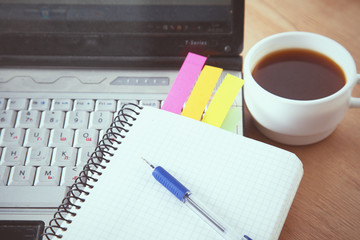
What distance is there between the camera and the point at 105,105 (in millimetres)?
473

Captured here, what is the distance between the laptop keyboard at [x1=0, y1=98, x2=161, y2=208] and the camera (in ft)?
1.38

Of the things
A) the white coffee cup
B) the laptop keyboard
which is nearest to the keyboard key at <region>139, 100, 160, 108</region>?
A: the laptop keyboard

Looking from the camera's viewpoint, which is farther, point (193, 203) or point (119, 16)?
point (119, 16)

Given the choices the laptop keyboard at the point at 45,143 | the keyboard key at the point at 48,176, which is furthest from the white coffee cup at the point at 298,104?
the keyboard key at the point at 48,176

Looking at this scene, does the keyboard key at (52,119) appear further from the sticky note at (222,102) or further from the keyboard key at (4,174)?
the sticky note at (222,102)

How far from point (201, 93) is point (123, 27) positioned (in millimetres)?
134

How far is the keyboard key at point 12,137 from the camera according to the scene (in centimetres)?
46

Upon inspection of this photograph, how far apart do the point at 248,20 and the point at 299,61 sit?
0.15 metres

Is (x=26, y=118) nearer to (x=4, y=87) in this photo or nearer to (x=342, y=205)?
(x=4, y=87)

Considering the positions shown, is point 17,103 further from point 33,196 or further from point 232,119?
point 232,119

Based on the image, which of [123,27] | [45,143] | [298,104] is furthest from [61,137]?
[298,104]

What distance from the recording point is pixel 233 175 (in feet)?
1.22

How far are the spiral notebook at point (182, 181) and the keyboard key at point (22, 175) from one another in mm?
58

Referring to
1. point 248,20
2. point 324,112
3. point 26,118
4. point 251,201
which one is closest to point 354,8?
point 248,20
